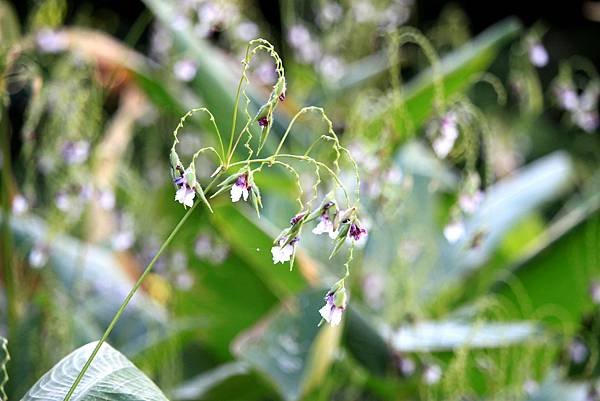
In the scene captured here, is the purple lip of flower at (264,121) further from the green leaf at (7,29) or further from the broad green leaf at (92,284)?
the broad green leaf at (92,284)

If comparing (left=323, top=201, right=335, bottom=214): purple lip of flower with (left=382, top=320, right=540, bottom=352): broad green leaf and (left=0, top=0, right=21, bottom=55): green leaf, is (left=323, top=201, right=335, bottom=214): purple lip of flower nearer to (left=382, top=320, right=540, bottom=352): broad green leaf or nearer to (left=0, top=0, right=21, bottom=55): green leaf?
(left=382, top=320, right=540, bottom=352): broad green leaf

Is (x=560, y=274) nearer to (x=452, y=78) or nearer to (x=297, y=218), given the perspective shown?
(x=452, y=78)

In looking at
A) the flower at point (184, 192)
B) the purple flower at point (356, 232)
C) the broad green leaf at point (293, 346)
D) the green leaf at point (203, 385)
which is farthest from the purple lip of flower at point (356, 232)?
the green leaf at point (203, 385)

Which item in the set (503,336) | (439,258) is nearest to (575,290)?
(439,258)

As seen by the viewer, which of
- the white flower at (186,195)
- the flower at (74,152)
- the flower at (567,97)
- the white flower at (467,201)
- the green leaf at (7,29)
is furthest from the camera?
the flower at (567,97)

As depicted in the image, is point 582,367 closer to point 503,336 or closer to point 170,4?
point 503,336

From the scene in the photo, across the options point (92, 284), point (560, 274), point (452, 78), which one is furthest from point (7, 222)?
point (560, 274)
